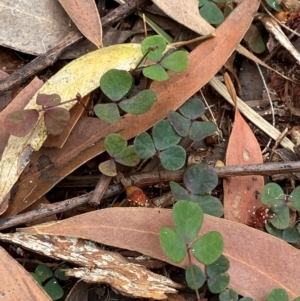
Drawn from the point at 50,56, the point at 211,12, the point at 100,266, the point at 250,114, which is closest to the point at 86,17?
the point at 50,56

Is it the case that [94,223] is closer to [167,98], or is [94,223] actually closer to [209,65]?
[167,98]

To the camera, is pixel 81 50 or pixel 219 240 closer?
pixel 219 240

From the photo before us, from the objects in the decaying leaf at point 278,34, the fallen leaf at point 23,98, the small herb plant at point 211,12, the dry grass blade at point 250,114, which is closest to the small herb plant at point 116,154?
the fallen leaf at point 23,98

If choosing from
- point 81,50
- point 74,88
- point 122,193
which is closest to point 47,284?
point 122,193

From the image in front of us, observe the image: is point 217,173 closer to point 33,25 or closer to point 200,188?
point 200,188

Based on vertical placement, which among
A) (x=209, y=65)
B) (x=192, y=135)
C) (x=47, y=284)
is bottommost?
(x=47, y=284)

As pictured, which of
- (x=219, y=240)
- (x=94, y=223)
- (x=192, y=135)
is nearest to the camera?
(x=219, y=240)

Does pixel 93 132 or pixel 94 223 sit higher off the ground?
pixel 93 132
